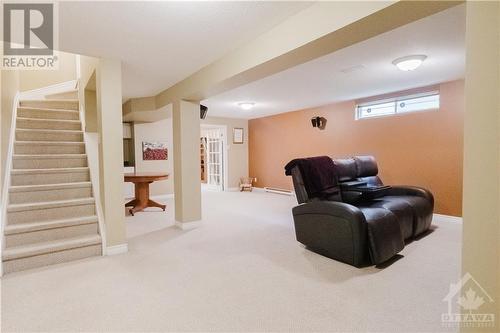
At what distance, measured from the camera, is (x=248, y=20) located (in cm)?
208

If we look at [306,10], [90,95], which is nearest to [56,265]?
[90,95]

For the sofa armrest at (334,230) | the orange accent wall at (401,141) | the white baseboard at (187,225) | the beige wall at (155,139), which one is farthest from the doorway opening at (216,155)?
the sofa armrest at (334,230)

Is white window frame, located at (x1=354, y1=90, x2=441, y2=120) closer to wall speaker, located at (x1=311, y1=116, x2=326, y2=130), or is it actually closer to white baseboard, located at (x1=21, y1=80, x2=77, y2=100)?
wall speaker, located at (x1=311, y1=116, x2=326, y2=130)

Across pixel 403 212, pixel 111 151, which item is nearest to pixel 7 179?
pixel 111 151

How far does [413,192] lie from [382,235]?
5.16 feet

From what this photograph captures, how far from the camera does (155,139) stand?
21.8 feet

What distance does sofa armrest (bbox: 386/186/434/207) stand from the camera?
3.55 meters

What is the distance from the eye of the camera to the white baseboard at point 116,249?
288cm

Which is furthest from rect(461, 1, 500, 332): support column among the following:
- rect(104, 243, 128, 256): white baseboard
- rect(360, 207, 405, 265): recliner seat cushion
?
rect(104, 243, 128, 256): white baseboard

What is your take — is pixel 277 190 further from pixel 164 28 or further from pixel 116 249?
pixel 164 28

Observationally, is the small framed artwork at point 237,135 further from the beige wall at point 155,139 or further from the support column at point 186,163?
the support column at point 186,163

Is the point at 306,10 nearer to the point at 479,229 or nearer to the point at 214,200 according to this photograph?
the point at 479,229

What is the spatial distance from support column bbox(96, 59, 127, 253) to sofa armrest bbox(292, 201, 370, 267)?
6.60 ft

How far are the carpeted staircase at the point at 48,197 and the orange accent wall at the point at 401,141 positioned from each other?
4624 millimetres
